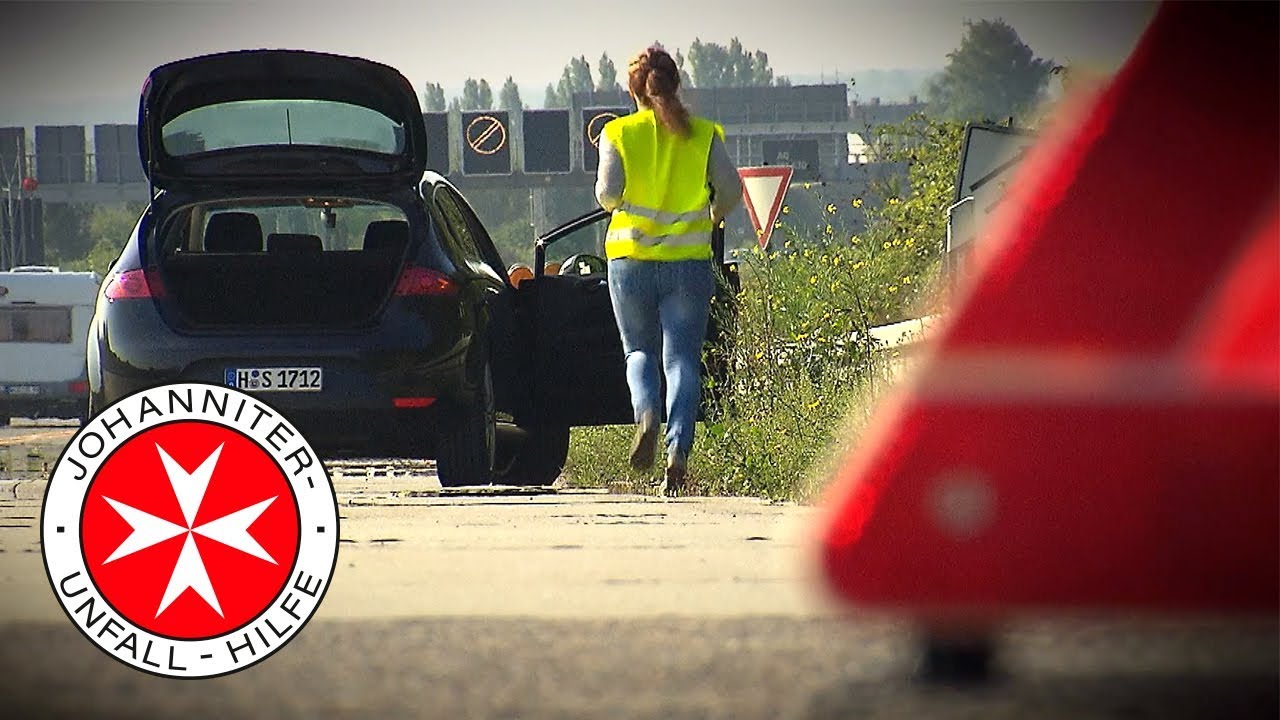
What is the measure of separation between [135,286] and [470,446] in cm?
129

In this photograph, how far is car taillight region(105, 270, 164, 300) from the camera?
842 cm

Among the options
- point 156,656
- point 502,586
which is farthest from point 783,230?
point 156,656

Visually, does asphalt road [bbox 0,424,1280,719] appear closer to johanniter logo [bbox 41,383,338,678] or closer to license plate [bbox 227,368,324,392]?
johanniter logo [bbox 41,383,338,678]

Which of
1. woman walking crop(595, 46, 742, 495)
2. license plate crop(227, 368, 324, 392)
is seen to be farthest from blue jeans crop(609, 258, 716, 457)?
license plate crop(227, 368, 324, 392)

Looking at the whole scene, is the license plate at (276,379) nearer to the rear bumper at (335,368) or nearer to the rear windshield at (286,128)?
the rear bumper at (335,368)

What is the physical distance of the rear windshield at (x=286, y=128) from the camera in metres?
8.55

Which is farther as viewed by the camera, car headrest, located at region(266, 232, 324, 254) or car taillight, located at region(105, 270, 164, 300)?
car taillight, located at region(105, 270, 164, 300)

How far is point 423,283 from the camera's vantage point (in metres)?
8.58

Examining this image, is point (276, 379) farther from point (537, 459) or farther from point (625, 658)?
point (625, 658)

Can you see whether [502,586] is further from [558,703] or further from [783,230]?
[783,230]

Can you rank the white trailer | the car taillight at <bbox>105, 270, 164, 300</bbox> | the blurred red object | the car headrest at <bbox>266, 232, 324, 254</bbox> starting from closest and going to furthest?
the blurred red object < the car headrest at <bbox>266, 232, 324, 254</bbox> < the car taillight at <bbox>105, 270, 164, 300</bbox> < the white trailer

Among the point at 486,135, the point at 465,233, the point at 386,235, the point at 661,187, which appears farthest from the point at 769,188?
the point at 486,135

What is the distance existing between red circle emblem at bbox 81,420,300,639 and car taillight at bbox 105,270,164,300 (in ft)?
15.3

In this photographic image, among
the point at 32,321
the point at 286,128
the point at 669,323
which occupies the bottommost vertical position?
the point at 32,321
